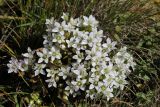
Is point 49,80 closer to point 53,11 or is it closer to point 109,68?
point 109,68

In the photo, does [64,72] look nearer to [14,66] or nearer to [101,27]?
[14,66]

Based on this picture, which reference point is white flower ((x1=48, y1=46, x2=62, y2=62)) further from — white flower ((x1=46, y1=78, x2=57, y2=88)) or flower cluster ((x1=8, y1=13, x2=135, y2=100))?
white flower ((x1=46, y1=78, x2=57, y2=88))

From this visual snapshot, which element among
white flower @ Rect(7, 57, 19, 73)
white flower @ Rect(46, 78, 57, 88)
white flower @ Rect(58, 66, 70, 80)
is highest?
white flower @ Rect(7, 57, 19, 73)

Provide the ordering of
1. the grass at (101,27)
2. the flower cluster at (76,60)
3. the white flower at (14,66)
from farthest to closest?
the grass at (101,27), the white flower at (14,66), the flower cluster at (76,60)

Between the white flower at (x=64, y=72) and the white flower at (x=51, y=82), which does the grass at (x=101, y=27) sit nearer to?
the white flower at (x=51, y=82)

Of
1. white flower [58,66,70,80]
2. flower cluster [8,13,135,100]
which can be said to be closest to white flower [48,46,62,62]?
flower cluster [8,13,135,100]

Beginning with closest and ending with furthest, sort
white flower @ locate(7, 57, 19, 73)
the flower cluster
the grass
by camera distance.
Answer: the flower cluster < white flower @ locate(7, 57, 19, 73) < the grass

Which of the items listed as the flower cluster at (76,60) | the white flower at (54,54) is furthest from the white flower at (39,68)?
the white flower at (54,54)
